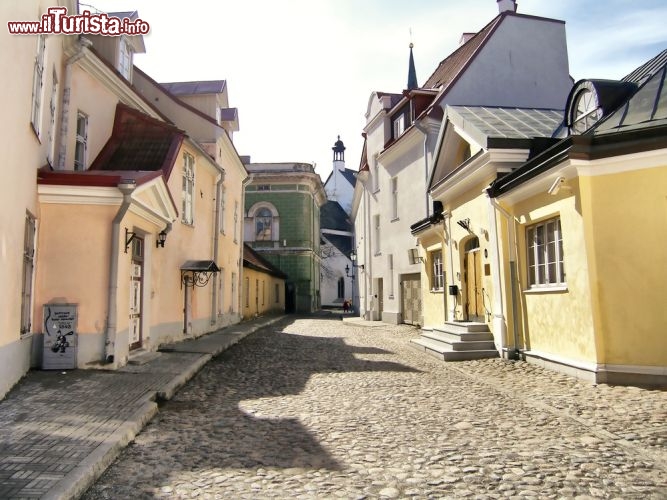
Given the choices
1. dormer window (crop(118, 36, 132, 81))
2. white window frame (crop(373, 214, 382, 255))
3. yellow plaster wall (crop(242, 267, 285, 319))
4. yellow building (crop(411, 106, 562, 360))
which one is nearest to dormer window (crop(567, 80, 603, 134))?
yellow building (crop(411, 106, 562, 360))

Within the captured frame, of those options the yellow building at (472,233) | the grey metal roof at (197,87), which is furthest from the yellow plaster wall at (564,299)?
the grey metal roof at (197,87)

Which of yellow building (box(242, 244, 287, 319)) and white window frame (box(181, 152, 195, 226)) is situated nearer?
white window frame (box(181, 152, 195, 226))

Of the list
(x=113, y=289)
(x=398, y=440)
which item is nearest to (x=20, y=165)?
(x=113, y=289)

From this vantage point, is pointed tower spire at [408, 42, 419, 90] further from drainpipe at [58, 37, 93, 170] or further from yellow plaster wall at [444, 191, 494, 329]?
drainpipe at [58, 37, 93, 170]

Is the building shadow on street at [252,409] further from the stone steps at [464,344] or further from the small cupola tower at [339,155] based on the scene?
the small cupola tower at [339,155]

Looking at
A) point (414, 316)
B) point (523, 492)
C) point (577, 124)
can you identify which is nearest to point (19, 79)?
point (523, 492)

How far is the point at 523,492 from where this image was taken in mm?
3551

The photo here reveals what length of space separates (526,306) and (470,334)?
1534mm

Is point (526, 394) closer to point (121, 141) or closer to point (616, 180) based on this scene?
point (616, 180)

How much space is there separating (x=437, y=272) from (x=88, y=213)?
31.1ft

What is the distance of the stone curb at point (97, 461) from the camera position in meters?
3.30

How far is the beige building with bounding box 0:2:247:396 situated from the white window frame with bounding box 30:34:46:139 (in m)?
0.02

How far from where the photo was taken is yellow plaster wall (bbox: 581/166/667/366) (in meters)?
7.02

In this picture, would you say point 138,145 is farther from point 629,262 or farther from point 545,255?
point 629,262
